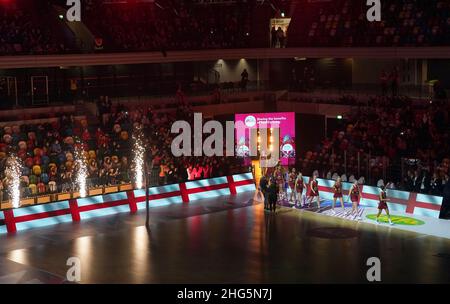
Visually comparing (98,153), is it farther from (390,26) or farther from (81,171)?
(390,26)

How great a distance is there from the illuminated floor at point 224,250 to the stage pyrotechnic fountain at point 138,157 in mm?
3346

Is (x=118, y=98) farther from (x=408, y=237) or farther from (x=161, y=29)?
(x=408, y=237)

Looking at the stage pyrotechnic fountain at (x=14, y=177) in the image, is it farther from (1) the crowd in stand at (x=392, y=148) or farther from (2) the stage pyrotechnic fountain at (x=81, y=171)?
(1) the crowd in stand at (x=392, y=148)

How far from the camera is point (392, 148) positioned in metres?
38.5

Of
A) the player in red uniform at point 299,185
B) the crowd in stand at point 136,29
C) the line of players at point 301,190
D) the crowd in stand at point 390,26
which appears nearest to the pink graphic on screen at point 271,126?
the line of players at point 301,190

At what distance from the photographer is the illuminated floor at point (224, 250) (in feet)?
83.2

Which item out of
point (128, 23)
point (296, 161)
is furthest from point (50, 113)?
point (296, 161)

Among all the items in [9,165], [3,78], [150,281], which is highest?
[3,78]

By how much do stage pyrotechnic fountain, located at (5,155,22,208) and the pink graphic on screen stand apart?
40.0 feet

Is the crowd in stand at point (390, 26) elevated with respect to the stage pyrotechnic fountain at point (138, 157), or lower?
elevated

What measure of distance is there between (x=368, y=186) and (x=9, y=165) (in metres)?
15.0

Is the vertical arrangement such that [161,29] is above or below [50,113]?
above

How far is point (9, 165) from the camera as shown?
35.7 metres

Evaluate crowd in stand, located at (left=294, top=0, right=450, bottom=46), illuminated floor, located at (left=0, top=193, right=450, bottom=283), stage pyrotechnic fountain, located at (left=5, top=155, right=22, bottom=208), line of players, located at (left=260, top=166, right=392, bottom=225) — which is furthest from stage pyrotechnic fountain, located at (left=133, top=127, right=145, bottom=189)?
crowd in stand, located at (left=294, top=0, right=450, bottom=46)
